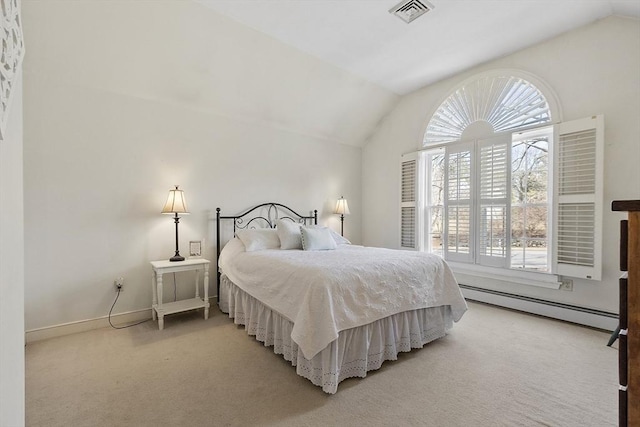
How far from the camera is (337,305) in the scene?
1938 mm

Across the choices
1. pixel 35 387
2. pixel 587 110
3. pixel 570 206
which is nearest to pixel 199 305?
pixel 35 387

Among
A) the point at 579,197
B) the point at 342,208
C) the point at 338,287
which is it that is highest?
the point at 579,197

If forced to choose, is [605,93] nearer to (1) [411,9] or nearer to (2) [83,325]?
(1) [411,9]

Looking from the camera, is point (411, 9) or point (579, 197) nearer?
point (411, 9)

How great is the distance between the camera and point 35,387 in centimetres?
190

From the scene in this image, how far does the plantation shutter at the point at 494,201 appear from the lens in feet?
11.4

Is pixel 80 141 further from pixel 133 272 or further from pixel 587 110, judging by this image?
pixel 587 110

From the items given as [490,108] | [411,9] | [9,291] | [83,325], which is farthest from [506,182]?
Result: [83,325]

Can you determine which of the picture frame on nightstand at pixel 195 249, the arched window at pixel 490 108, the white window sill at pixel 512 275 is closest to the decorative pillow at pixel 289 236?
the picture frame on nightstand at pixel 195 249

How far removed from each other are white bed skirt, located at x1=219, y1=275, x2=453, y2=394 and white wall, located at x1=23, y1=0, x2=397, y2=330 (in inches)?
53.2

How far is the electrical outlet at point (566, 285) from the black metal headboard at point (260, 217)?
10.6 ft

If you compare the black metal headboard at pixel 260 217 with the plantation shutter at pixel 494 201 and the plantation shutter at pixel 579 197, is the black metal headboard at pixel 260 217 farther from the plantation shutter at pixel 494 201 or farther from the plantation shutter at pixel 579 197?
the plantation shutter at pixel 579 197

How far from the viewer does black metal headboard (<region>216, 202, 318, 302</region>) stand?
143 inches

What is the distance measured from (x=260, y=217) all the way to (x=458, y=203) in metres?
2.73
